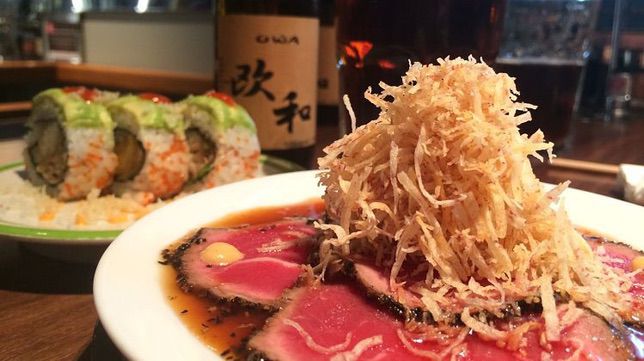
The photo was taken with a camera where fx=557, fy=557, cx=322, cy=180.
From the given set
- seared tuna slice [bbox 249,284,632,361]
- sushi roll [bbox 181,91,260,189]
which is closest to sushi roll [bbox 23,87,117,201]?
sushi roll [bbox 181,91,260,189]

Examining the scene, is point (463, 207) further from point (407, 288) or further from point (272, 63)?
point (272, 63)

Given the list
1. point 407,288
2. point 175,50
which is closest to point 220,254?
point 407,288

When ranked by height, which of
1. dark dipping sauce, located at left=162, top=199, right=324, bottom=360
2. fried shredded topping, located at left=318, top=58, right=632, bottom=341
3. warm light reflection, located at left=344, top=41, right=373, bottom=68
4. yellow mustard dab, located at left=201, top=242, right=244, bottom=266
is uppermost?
warm light reflection, located at left=344, top=41, right=373, bottom=68

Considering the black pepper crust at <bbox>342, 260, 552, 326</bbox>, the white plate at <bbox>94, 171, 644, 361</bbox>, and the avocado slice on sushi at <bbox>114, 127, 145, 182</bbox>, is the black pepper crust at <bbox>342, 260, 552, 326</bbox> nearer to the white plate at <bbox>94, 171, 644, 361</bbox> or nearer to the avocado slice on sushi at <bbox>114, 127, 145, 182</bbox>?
the white plate at <bbox>94, 171, 644, 361</bbox>

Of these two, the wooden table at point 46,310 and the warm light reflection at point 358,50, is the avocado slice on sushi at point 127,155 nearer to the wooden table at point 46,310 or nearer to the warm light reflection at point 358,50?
the wooden table at point 46,310

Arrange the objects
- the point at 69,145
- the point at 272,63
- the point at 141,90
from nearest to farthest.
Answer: the point at 69,145
the point at 272,63
the point at 141,90

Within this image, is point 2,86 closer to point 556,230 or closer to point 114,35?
point 114,35

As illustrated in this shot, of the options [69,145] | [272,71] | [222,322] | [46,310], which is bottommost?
[46,310]
